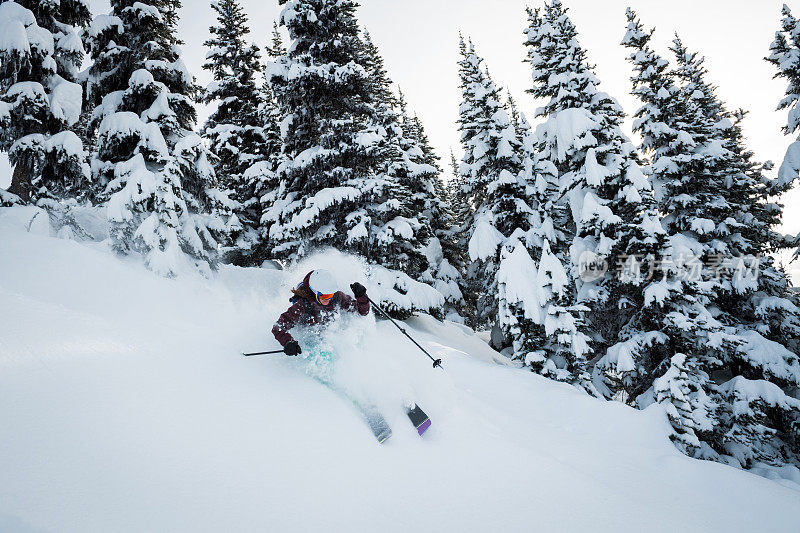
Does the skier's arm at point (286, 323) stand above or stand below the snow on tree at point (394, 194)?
below

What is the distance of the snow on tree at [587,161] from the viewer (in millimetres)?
11711

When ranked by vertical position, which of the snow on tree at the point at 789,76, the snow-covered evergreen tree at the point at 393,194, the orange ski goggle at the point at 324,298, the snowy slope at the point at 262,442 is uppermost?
the snow on tree at the point at 789,76

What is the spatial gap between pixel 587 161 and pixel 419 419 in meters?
10.9

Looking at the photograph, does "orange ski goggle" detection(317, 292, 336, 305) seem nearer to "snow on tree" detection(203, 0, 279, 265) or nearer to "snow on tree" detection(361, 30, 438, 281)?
"snow on tree" detection(361, 30, 438, 281)

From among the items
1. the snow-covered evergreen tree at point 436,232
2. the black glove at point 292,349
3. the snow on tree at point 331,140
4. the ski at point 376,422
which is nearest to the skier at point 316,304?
the black glove at point 292,349

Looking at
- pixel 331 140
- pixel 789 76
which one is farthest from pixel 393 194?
pixel 789 76

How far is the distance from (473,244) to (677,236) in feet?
25.1

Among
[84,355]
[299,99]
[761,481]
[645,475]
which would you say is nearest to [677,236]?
[761,481]

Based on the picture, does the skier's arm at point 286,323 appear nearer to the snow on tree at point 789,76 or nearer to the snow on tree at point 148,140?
the snow on tree at point 148,140

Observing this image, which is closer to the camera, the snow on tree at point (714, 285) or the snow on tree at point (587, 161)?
the snow on tree at point (714, 285)

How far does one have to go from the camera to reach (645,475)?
625cm

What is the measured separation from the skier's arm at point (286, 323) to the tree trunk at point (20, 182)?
1015 centimetres

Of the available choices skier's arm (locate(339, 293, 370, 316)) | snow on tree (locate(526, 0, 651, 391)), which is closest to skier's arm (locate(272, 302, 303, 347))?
skier's arm (locate(339, 293, 370, 316))

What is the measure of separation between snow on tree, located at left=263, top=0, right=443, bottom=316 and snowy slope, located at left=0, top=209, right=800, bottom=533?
5.13 metres
